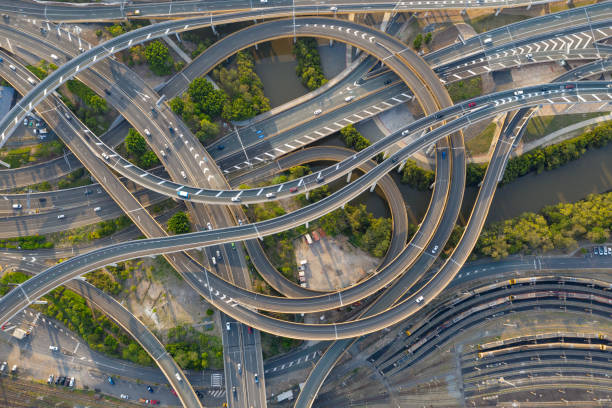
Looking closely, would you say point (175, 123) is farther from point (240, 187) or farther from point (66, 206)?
point (66, 206)

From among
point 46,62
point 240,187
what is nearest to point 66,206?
point 46,62

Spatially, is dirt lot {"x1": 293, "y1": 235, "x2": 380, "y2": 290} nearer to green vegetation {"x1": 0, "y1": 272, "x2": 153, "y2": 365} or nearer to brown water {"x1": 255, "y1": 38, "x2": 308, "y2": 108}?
brown water {"x1": 255, "y1": 38, "x2": 308, "y2": 108}

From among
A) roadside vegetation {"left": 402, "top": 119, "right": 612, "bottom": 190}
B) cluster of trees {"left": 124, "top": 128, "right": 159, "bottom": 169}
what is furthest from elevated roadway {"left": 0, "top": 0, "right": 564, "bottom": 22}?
roadside vegetation {"left": 402, "top": 119, "right": 612, "bottom": 190}

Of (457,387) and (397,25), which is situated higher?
(397,25)

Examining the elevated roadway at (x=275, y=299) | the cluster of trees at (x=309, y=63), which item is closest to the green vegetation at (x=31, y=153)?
the elevated roadway at (x=275, y=299)

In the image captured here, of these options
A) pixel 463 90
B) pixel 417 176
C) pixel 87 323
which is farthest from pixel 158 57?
pixel 463 90

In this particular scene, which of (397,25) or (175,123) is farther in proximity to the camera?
(397,25)

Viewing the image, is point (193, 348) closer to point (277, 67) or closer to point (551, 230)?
point (277, 67)

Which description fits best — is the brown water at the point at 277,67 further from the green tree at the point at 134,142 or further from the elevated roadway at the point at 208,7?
the green tree at the point at 134,142
